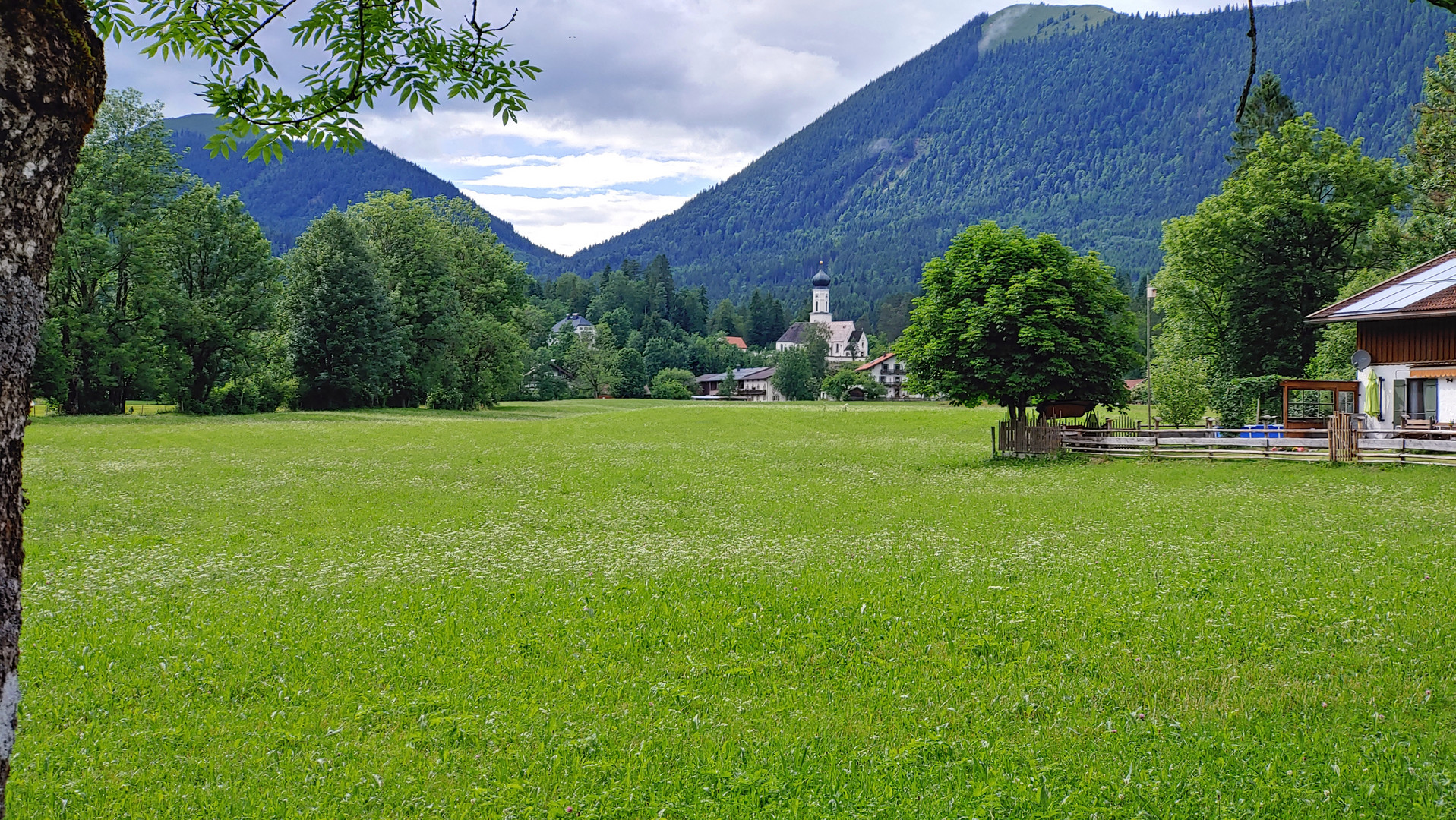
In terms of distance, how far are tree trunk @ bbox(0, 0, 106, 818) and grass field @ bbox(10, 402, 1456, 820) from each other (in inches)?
150

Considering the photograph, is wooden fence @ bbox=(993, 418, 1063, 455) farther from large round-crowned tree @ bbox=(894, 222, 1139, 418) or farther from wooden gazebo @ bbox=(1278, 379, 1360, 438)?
wooden gazebo @ bbox=(1278, 379, 1360, 438)

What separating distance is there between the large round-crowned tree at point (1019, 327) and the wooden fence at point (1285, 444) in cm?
204

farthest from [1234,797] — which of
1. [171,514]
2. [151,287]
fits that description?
[151,287]

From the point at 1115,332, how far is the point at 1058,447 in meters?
5.39

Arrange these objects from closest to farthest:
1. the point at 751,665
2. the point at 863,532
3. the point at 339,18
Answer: the point at 339,18 < the point at 751,665 < the point at 863,532

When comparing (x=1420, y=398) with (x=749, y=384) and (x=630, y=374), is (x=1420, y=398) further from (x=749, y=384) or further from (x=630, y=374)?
(x=749, y=384)

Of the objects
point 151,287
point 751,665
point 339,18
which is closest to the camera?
point 339,18

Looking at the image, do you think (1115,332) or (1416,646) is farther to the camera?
(1115,332)

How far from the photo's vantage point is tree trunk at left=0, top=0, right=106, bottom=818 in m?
3.22

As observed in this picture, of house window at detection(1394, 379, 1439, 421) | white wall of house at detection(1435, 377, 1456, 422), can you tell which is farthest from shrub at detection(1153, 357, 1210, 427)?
white wall of house at detection(1435, 377, 1456, 422)

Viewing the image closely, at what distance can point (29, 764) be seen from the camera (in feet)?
22.9

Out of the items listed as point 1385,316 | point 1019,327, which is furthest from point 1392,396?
point 1019,327

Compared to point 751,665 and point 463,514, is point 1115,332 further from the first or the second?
point 751,665

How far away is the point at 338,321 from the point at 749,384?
111 m
